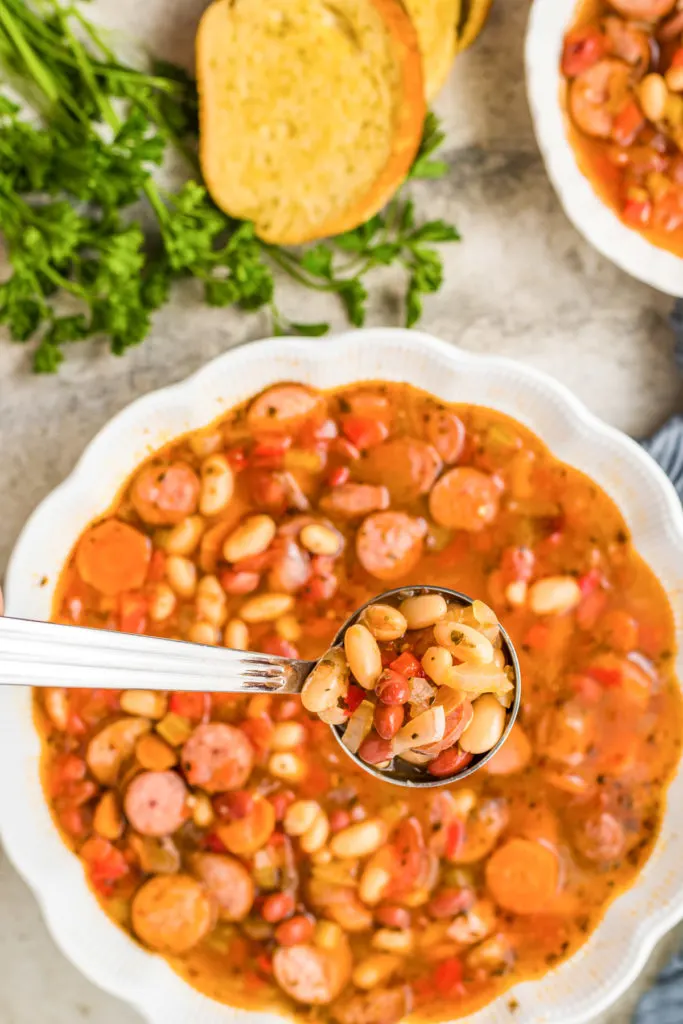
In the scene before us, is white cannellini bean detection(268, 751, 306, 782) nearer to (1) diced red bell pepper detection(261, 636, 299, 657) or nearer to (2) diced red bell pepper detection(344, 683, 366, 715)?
(1) diced red bell pepper detection(261, 636, 299, 657)

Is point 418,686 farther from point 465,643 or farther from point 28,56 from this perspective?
point 28,56

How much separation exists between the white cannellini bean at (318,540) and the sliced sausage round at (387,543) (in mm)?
70

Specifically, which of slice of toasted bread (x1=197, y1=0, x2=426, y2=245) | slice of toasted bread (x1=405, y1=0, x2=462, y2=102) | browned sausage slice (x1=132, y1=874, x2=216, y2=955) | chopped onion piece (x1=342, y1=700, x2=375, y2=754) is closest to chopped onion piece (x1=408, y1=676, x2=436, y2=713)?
chopped onion piece (x1=342, y1=700, x2=375, y2=754)

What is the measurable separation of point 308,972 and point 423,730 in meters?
0.94

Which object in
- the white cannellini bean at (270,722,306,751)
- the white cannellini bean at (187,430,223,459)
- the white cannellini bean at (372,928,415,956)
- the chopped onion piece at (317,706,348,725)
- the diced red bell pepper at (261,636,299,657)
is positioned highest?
the white cannellini bean at (187,430,223,459)

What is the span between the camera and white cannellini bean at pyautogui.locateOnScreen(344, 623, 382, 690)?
2.21 metres

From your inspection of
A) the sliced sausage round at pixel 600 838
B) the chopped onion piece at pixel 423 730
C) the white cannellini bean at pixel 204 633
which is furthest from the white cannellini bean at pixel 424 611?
the sliced sausage round at pixel 600 838

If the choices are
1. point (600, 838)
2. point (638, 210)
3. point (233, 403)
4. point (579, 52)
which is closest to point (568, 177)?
point (638, 210)

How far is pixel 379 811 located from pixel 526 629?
25.0 inches

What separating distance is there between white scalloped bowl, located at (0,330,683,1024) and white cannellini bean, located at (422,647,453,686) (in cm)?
81

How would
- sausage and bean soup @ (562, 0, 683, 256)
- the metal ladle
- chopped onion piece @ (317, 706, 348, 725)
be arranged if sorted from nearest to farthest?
the metal ladle, chopped onion piece @ (317, 706, 348, 725), sausage and bean soup @ (562, 0, 683, 256)

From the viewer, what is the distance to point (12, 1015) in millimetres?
2834

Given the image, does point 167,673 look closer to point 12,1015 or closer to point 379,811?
point 379,811

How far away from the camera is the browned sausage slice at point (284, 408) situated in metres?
2.65
